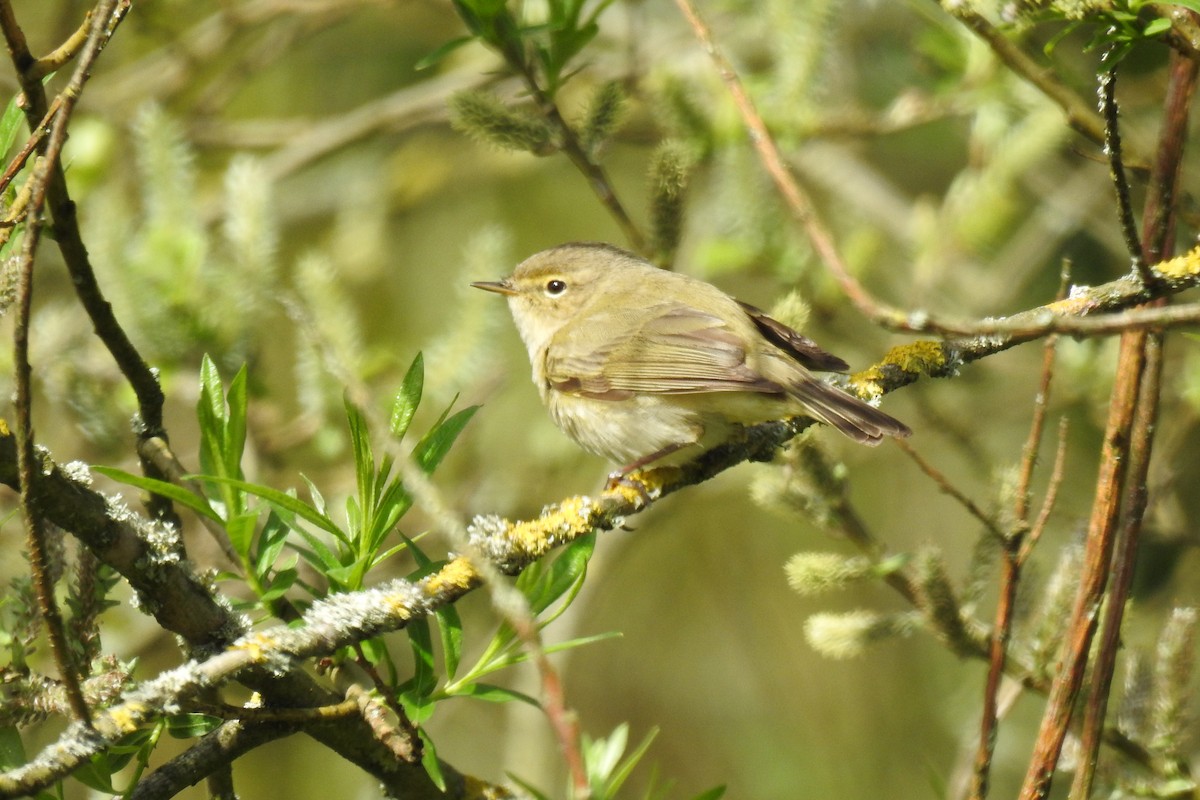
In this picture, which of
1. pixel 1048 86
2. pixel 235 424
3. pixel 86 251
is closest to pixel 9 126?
pixel 86 251

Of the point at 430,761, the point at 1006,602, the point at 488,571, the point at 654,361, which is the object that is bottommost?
the point at 1006,602

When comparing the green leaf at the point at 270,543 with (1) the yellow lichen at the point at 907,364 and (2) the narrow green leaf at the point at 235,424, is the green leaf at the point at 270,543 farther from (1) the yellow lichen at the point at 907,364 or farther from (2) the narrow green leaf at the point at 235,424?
(1) the yellow lichen at the point at 907,364

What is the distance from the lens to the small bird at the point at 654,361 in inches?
127

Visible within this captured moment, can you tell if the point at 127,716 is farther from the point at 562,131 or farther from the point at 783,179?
the point at 562,131

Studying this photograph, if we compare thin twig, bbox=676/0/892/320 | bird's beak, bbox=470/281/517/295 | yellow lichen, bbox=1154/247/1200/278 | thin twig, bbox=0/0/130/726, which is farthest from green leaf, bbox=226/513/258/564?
bird's beak, bbox=470/281/517/295

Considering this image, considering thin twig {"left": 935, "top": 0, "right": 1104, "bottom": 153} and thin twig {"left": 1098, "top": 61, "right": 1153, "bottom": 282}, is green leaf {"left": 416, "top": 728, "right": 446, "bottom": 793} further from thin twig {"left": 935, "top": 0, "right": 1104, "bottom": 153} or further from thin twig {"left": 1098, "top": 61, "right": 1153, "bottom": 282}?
thin twig {"left": 935, "top": 0, "right": 1104, "bottom": 153}

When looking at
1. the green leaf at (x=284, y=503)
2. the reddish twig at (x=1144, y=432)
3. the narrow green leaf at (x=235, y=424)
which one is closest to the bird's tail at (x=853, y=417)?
the reddish twig at (x=1144, y=432)

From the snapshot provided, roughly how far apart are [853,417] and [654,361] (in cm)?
101

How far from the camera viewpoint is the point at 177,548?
6.16ft

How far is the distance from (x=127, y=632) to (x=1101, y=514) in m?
3.99

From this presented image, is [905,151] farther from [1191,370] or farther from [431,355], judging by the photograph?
[431,355]

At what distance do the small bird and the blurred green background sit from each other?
0.20m

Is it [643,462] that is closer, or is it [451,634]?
[451,634]

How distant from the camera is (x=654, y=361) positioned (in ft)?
12.2
